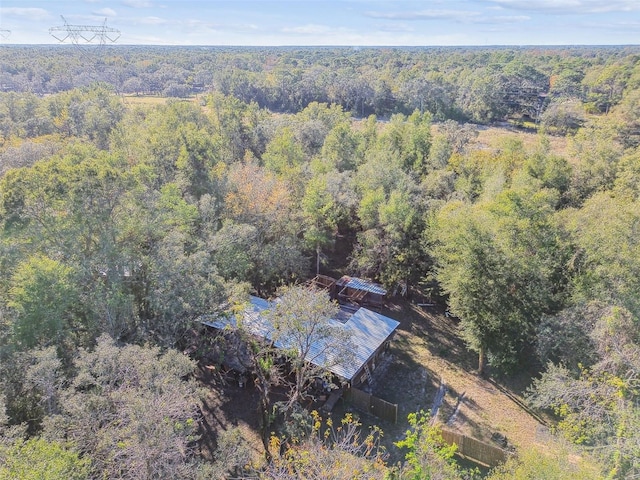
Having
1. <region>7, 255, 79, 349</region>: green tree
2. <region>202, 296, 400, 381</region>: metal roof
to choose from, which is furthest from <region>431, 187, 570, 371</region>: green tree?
<region>7, 255, 79, 349</region>: green tree

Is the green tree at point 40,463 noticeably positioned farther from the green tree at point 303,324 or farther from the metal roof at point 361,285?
the metal roof at point 361,285

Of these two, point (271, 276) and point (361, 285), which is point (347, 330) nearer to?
point (271, 276)

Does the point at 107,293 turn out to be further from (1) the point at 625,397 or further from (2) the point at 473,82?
(2) the point at 473,82

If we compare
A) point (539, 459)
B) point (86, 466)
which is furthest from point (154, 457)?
point (539, 459)

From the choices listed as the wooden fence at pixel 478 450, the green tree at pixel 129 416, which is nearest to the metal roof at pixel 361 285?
the wooden fence at pixel 478 450

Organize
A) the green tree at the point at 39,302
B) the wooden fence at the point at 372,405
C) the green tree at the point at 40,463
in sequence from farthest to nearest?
the wooden fence at the point at 372,405, the green tree at the point at 39,302, the green tree at the point at 40,463

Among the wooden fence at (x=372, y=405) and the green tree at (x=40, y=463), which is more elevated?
the green tree at (x=40, y=463)
